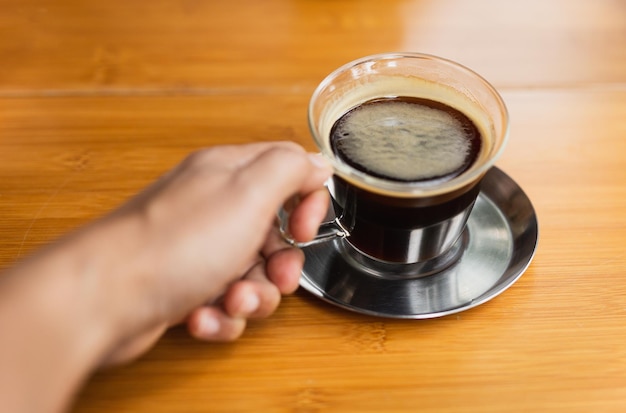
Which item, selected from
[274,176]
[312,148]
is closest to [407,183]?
[274,176]

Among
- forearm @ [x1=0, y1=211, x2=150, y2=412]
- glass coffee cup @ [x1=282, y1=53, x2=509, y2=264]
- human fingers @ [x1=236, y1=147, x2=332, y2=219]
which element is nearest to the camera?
forearm @ [x1=0, y1=211, x2=150, y2=412]

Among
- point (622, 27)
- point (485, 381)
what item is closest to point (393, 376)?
point (485, 381)

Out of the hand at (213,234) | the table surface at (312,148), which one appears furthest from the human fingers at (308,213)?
the table surface at (312,148)

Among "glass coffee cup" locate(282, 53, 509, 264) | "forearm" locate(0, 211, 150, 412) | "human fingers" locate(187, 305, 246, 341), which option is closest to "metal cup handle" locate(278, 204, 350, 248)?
"glass coffee cup" locate(282, 53, 509, 264)

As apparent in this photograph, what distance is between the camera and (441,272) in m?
0.88

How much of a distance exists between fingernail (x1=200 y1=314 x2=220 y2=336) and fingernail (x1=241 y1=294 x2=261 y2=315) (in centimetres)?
3

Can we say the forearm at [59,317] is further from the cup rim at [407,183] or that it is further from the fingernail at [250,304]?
the cup rim at [407,183]

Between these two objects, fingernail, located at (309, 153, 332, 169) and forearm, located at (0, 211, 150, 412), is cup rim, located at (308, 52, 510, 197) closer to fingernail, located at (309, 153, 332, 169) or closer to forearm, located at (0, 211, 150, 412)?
fingernail, located at (309, 153, 332, 169)

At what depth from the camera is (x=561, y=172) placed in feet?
3.43

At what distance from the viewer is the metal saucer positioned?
0.83 meters

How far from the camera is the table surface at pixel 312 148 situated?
76 cm

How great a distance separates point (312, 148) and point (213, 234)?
0.46 metres

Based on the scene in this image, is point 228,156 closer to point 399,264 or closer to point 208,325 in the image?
point 208,325

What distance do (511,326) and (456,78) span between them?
1.17ft
